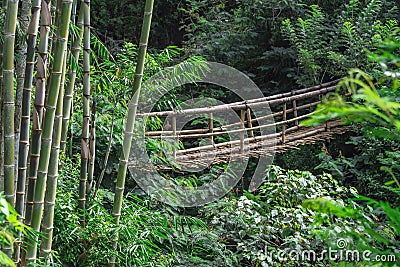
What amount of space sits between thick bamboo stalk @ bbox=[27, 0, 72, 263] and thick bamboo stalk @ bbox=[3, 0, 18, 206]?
3.3 inches

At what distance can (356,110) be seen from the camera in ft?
2.38

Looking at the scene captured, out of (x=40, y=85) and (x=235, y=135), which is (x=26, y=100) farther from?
(x=235, y=135)

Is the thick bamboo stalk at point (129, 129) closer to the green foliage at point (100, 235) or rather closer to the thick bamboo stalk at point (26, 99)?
the green foliage at point (100, 235)

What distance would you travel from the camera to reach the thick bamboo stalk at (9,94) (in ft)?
5.40

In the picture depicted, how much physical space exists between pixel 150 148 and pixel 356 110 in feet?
8.46

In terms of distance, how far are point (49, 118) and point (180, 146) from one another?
205 centimetres

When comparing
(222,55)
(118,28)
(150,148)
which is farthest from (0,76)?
(118,28)

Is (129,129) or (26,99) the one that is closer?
(26,99)

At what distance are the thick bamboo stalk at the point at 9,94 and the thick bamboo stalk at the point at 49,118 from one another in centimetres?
8

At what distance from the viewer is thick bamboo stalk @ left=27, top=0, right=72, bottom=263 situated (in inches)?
68.6

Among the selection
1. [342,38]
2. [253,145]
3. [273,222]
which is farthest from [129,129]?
[342,38]

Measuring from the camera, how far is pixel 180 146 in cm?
379
